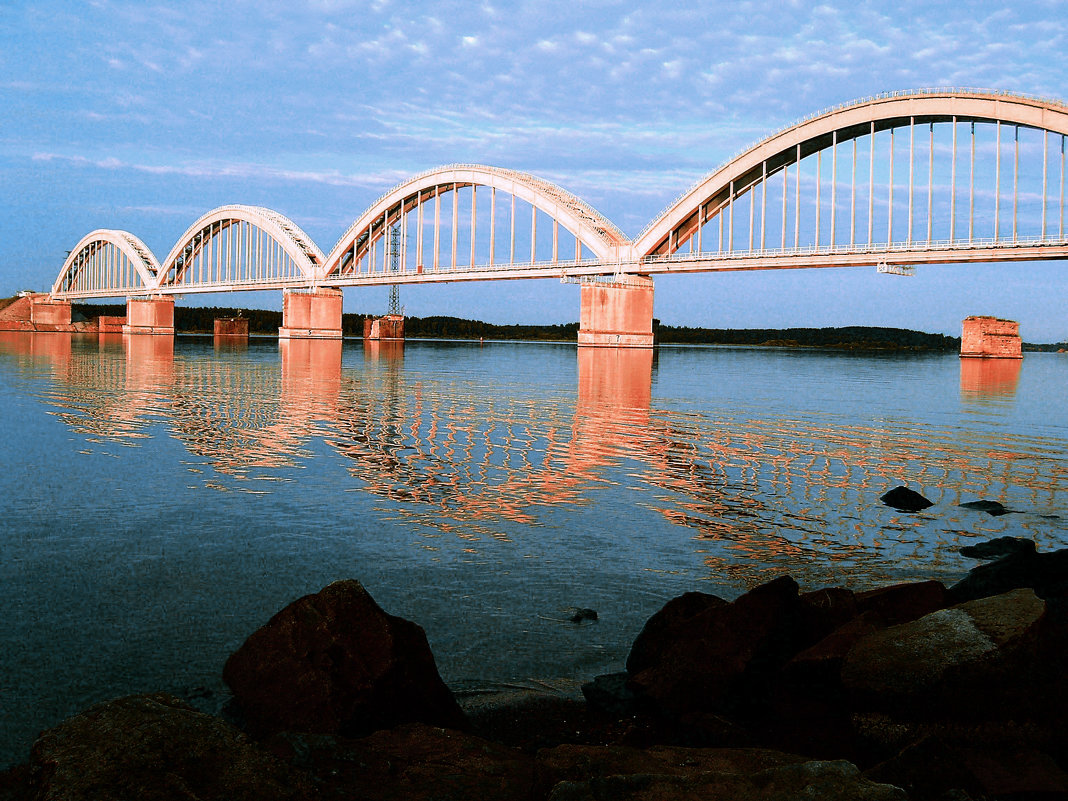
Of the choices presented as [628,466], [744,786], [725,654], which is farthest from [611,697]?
[628,466]

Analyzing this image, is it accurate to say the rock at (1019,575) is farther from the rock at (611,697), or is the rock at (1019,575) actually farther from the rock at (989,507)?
the rock at (989,507)

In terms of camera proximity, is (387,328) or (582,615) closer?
(582,615)

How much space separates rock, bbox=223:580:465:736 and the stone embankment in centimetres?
1

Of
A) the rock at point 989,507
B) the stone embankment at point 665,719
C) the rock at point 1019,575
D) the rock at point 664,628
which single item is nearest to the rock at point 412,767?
the stone embankment at point 665,719

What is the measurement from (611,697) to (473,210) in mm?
88666

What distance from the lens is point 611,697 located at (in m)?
5.11

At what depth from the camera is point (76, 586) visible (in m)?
7.07

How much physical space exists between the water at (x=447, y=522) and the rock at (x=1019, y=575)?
1.17 metres

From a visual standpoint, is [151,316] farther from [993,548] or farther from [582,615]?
[582,615]

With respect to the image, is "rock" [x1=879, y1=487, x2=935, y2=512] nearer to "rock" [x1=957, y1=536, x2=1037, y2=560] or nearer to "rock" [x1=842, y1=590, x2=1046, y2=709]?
"rock" [x1=957, y1=536, x2=1037, y2=560]

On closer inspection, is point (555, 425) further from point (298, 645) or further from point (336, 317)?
point (336, 317)

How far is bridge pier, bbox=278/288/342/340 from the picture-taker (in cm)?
10581

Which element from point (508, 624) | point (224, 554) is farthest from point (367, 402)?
point (508, 624)

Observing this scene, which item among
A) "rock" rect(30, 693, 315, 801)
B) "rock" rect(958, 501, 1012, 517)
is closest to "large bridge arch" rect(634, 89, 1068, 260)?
"rock" rect(958, 501, 1012, 517)
